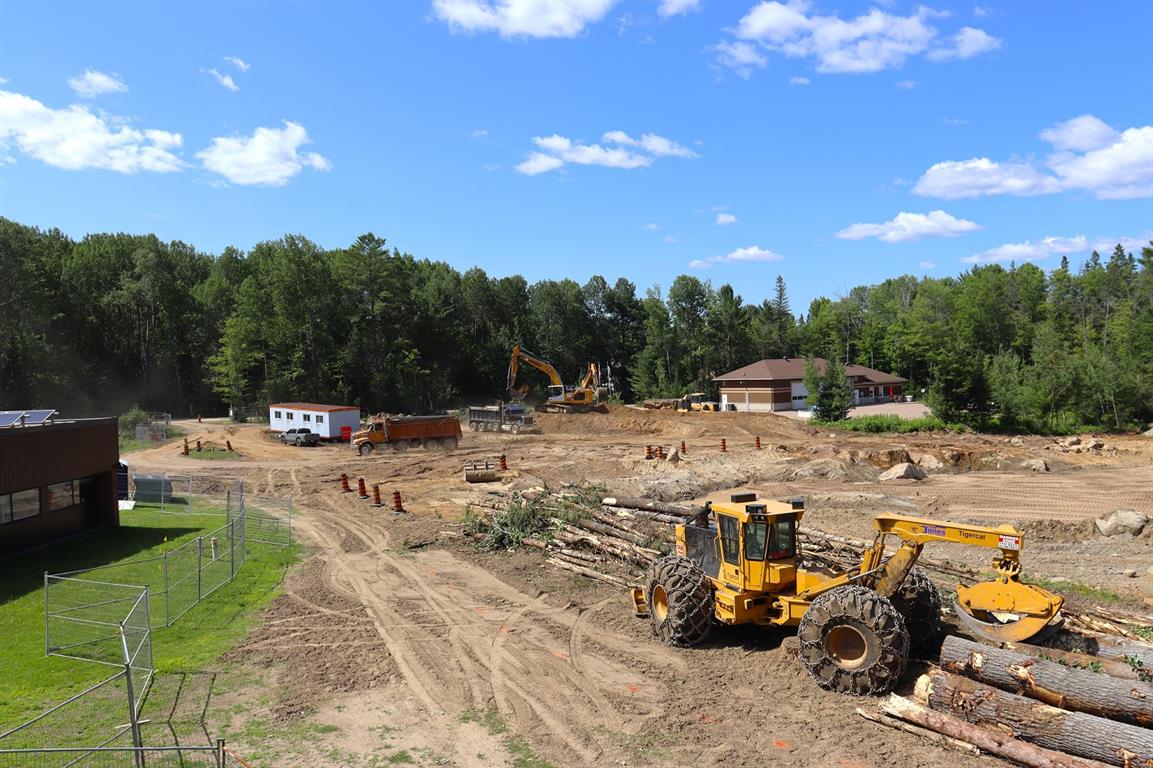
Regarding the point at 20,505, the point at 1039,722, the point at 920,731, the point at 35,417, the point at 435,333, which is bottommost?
the point at 920,731

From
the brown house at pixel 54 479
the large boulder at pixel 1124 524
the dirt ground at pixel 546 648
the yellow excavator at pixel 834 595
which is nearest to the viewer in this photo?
the dirt ground at pixel 546 648

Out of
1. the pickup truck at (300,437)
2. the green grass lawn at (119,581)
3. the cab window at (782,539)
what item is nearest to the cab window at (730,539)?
the cab window at (782,539)

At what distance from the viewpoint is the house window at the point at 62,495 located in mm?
22984

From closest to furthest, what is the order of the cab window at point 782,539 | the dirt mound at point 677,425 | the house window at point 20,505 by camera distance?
the cab window at point 782,539 → the house window at point 20,505 → the dirt mound at point 677,425

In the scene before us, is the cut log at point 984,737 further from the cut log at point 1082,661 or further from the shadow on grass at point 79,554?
the shadow on grass at point 79,554

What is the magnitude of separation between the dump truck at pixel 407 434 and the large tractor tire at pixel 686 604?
3456 cm

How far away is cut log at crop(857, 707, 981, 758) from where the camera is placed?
9.35m

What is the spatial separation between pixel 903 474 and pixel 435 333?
60291 millimetres

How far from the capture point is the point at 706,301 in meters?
97.8

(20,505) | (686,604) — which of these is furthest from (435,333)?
(686,604)

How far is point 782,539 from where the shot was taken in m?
12.3

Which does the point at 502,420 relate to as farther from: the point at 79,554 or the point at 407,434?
the point at 79,554

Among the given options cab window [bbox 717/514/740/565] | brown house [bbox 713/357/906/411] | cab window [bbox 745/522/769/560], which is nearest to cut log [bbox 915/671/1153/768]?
cab window [bbox 745/522/769/560]

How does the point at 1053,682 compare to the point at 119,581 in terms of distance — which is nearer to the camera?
the point at 1053,682
